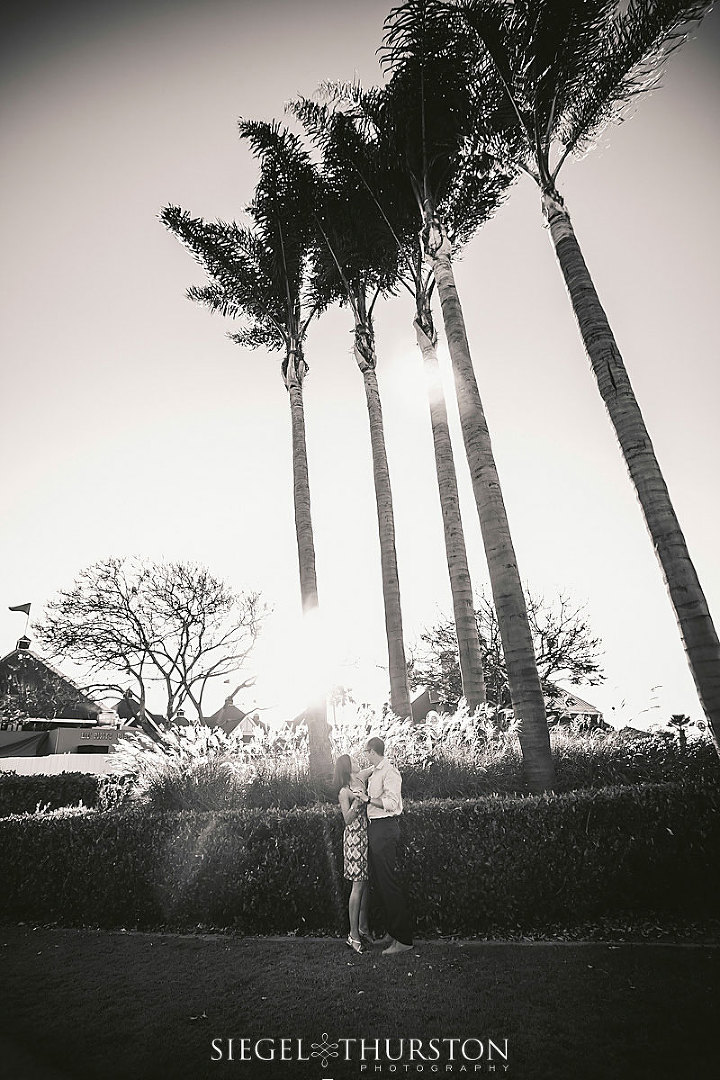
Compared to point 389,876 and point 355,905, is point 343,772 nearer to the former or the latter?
point 389,876

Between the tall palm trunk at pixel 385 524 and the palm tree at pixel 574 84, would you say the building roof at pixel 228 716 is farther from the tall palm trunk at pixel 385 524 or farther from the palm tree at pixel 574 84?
the palm tree at pixel 574 84

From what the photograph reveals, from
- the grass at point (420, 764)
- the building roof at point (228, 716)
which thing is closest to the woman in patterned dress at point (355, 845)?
the grass at point (420, 764)

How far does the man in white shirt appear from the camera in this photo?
533cm

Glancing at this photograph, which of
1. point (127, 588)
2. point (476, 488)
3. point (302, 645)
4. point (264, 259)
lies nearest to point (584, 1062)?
point (476, 488)

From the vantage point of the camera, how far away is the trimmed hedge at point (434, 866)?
543 cm

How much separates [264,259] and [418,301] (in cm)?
391

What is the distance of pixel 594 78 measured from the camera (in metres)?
9.24

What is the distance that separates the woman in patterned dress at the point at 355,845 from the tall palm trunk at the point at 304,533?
3.80m

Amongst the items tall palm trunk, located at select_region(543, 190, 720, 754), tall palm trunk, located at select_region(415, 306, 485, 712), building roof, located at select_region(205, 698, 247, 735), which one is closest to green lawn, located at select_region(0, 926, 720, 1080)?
tall palm trunk, located at select_region(543, 190, 720, 754)

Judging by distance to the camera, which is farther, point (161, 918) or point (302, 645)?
point (302, 645)

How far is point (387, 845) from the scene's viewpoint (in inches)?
222

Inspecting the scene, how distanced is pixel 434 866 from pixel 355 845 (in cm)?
88

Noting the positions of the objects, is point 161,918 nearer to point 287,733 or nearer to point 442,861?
point 442,861

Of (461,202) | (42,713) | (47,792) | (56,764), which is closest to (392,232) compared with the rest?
(461,202)
